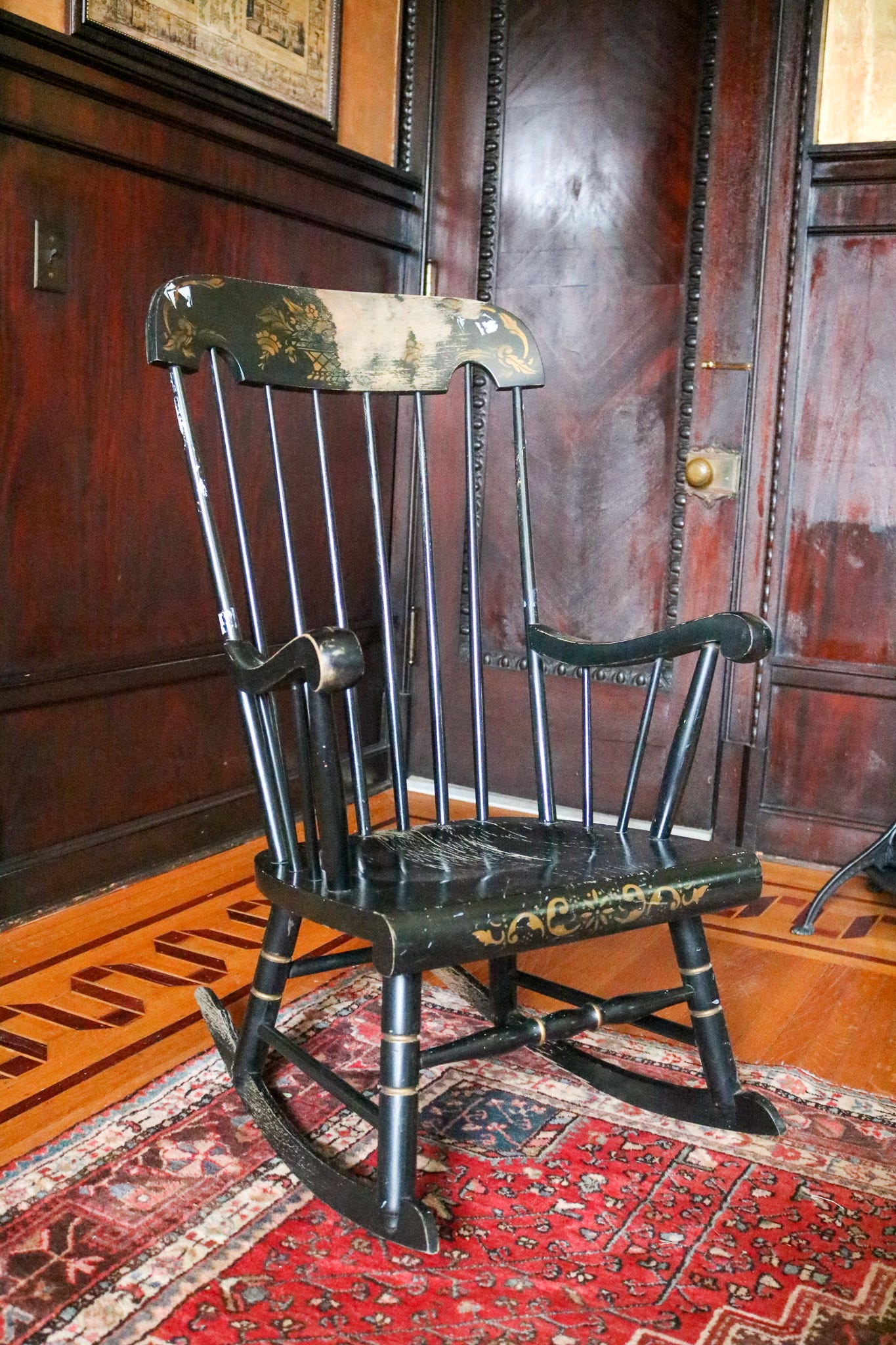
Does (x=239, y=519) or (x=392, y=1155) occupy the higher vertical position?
(x=239, y=519)

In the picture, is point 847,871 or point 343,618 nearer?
point 343,618

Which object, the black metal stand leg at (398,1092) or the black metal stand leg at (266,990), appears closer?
Result: the black metal stand leg at (398,1092)

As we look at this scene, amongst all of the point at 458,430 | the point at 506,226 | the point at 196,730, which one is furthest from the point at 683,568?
the point at 196,730

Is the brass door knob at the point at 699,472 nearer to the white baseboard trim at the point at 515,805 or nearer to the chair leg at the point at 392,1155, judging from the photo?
the white baseboard trim at the point at 515,805

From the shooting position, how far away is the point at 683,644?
1500 millimetres

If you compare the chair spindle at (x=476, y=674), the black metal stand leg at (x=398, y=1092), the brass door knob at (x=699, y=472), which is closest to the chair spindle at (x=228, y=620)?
the black metal stand leg at (x=398, y=1092)

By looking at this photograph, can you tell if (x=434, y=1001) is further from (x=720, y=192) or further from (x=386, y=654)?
(x=720, y=192)

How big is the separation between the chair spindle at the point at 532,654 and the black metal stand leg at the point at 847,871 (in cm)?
96

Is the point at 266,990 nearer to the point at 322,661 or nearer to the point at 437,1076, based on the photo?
the point at 437,1076

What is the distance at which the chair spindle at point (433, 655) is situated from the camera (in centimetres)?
169

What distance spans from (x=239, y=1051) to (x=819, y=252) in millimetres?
2185

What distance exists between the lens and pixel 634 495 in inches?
122

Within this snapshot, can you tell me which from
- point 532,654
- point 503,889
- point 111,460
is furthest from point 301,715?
point 111,460

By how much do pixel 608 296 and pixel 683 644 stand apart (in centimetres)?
182
